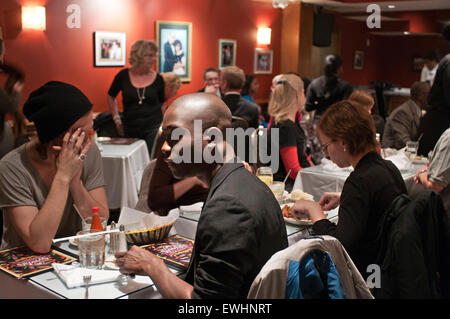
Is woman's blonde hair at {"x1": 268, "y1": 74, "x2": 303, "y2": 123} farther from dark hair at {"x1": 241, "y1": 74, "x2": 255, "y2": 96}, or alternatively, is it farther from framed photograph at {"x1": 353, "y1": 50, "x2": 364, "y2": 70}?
framed photograph at {"x1": 353, "y1": 50, "x2": 364, "y2": 70}

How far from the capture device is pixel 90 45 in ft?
20.0

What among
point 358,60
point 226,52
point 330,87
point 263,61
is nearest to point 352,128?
point 330,87

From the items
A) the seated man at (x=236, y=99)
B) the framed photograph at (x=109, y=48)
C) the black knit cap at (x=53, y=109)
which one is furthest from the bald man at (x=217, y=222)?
the framed photograph at (x=109, y=48)

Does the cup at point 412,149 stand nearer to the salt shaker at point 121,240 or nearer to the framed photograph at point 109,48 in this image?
the salt shaker at point 121,240

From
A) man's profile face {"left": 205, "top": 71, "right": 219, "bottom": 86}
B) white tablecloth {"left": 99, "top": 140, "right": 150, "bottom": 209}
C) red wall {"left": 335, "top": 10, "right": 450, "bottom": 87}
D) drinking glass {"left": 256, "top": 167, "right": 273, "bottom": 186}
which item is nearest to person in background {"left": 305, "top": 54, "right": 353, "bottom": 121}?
man's profile face {"left": 205, "top": 71, "right": 219, "bottom": 86}

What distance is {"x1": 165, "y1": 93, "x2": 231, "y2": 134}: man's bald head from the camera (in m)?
1.39

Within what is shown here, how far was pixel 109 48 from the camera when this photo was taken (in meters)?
6.29

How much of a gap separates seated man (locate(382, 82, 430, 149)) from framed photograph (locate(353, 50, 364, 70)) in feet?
28.0

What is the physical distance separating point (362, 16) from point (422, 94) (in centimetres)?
790

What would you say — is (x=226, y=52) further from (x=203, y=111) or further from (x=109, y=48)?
(x=203, y=111)

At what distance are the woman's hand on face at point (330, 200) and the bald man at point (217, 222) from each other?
1.03m

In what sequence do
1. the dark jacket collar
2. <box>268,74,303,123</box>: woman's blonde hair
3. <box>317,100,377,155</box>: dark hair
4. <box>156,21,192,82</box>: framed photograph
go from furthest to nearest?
<box>156,21,192,82</box>: framed photograph
<box>268,74,303,123</box>: woman's blonde hair
<box>317,100,377,155</box>: dark hair
the dark jacket collar

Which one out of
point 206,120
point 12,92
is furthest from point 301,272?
point 12,92

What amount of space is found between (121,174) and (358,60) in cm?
1062
